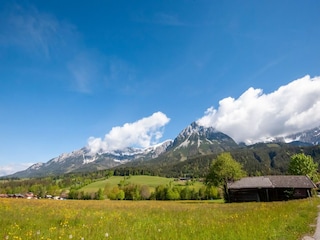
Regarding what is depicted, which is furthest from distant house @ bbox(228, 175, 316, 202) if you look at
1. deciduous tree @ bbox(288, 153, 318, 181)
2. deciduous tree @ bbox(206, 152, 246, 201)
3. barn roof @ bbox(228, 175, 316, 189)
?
deciduous tree @ bbox(288, 153, 318, 181)

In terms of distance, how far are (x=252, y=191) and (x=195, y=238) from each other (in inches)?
2346

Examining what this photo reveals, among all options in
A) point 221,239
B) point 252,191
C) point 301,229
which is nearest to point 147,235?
point 221,239

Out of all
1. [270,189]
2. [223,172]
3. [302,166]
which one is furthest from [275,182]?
[302,166]

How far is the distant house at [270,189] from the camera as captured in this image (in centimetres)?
6109

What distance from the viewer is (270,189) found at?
62.6 metres

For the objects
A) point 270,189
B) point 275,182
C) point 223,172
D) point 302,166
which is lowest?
point 270,189

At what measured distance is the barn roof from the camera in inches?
2410

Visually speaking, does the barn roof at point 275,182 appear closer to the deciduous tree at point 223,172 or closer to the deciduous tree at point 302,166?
the deciduous tree at point 223,172

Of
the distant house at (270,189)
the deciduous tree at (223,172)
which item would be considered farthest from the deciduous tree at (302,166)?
the deciduous tree at (223,172)

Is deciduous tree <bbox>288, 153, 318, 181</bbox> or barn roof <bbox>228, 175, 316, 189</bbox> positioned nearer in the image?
barn roof <bbox>228, 175, 316, 189</bbox>

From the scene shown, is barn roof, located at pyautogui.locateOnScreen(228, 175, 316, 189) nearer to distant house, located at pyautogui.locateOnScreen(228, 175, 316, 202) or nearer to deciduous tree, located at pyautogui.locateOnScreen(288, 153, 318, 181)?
distant house, located at pyautogui.locateOnScreen(228, 175, 316, 202)

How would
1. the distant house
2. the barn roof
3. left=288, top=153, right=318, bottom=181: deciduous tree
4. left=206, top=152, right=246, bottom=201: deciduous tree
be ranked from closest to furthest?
the distant house
the barn roof
left=206, top=152, right=246, bottom=201: deciduous tree
left=288, top=153, right=318, bottom=181: deciduous tree

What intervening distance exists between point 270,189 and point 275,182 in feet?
7.61

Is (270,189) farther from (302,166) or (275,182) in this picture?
(302,166)
